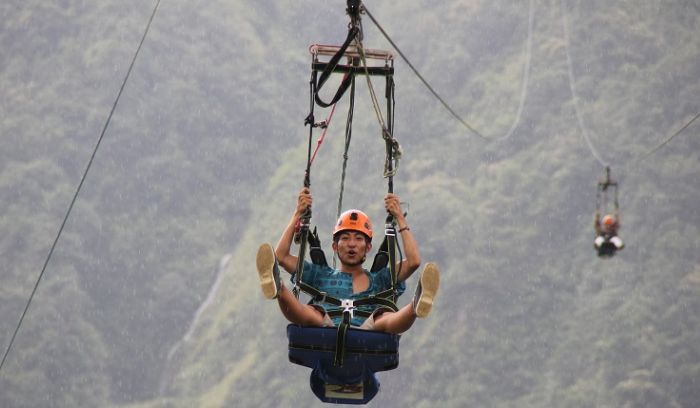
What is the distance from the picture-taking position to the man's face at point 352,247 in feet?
36.2

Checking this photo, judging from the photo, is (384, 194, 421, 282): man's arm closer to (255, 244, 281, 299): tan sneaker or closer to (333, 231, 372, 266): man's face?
(333, 231, 372, 266): man's face

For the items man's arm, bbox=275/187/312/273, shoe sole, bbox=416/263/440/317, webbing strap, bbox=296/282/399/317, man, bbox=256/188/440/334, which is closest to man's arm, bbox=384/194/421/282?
man, bbox=256/188/440/334

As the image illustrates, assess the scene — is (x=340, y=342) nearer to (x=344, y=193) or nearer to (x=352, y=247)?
(x=352, y=247)

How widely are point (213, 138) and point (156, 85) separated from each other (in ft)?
25.6

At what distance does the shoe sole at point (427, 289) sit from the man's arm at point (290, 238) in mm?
1423

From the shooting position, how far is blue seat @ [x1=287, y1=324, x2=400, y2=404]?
9.76 m

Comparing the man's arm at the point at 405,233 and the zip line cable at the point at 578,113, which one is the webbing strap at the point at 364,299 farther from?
the zip line cable at the point at 578,113

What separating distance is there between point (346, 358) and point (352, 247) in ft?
4.58

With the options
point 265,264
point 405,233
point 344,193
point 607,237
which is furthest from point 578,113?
point 265,264

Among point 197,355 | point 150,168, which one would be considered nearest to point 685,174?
point 197,355

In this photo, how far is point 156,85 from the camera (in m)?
106

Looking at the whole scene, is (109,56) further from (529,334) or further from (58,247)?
(529,334)

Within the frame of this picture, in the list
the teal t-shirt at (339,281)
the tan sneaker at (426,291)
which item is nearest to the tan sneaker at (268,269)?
the tan sneaker at (426,291)

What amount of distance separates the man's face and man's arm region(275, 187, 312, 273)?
1.63 feet
